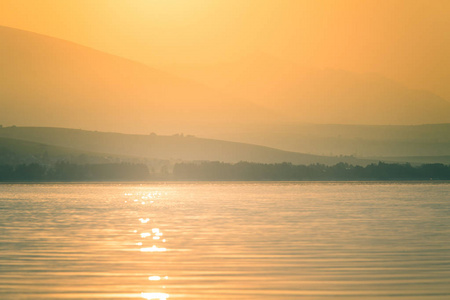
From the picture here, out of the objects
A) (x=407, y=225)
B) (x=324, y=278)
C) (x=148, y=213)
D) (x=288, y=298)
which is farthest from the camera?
(x=148, y=213)

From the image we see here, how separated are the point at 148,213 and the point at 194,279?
37160mm

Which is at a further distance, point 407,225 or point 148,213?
point 148,213

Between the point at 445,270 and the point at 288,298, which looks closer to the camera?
the point at 288,298

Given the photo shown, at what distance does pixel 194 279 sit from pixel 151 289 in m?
2.20

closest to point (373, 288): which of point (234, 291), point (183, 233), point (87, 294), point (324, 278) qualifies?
point (324, 278)

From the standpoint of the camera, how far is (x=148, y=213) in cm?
6397

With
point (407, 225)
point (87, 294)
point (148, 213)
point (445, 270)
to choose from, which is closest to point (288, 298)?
point (87, 294)

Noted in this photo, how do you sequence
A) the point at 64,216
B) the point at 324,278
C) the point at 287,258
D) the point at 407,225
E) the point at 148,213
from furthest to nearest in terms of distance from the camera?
the point at 148,213
the point at 64,216
the point at 407,225
the point at 287,258
the point at 324,278

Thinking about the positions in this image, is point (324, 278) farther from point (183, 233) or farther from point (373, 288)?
point (183, 233)

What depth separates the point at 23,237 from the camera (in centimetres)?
4150

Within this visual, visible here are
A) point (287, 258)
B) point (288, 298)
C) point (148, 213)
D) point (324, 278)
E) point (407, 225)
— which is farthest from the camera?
point (148, 213)

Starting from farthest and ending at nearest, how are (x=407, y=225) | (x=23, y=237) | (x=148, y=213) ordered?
1. (x=148, y=213)
2. (x=407, y=225)
3. (x=23, y=237)

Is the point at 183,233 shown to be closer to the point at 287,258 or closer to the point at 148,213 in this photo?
the point at 287,258

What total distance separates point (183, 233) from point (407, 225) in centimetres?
1348
